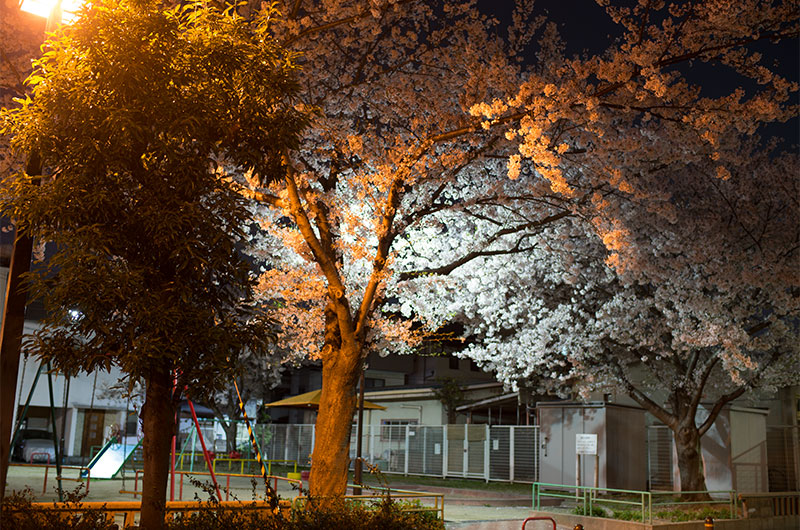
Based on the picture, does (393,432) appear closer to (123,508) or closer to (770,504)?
(770,504)

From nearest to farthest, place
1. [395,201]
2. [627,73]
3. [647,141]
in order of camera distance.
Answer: [627,73] < [395,201] < [647,141]

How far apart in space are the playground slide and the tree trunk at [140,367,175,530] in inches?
709

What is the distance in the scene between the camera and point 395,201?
536 inches

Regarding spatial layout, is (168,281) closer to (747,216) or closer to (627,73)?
(627,73)

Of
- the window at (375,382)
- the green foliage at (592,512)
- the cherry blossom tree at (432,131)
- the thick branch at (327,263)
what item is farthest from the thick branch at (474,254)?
the window at (375,382)

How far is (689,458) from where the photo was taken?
2091cm

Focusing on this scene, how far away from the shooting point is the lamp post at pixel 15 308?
6.68 metres

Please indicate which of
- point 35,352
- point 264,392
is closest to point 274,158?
point 35,352

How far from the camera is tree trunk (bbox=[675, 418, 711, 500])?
20.7 m

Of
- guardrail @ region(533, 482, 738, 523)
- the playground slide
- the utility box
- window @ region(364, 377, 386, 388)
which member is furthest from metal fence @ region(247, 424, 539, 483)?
window @ region(364, 377, 386, 388)

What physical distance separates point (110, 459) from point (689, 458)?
1827 centimetres

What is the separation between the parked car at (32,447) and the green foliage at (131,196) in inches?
1378

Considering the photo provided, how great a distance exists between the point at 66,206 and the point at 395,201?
7455 mm

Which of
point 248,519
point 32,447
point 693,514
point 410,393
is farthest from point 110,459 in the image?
point 248,519
